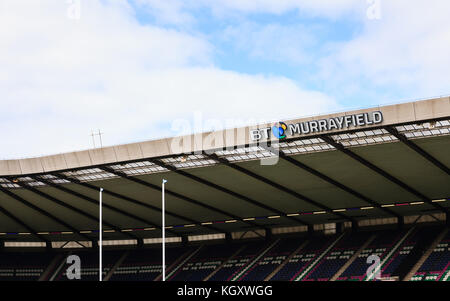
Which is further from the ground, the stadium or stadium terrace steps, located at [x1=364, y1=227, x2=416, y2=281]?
the stadium

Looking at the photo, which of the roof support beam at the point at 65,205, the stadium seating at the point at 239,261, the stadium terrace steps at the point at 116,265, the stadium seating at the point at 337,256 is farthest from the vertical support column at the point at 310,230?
the stadium terrace steps at the point at 116,265

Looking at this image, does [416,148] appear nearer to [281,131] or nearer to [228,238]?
[281,131]

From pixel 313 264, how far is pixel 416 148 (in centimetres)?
2316

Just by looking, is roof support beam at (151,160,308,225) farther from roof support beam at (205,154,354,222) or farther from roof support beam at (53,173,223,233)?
roof support beam at (53,173,223,233)

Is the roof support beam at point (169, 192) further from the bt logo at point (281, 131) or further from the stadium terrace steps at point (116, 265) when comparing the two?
the stadium terrace steps at point (116, 265)

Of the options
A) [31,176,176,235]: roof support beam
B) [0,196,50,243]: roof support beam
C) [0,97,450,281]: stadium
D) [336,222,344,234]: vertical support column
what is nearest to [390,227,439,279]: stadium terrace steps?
[0,97,450,281]: stadium

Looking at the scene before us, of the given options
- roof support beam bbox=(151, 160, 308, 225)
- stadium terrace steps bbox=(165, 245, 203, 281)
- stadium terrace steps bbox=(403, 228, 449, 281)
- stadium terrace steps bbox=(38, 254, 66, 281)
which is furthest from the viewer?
stadium terrace steps bbox=(38, 254, 66, 281)

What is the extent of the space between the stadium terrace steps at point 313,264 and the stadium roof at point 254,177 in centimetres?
245

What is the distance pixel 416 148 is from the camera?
35844 mm

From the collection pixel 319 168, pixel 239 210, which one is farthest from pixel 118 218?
pixel 319 168

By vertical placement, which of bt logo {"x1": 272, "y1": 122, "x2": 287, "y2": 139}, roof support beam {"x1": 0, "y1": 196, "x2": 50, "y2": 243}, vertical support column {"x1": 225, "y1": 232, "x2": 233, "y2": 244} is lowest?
vertical support column {"x1": 225, "y1": 232, "x2": 233, "y2": 244}

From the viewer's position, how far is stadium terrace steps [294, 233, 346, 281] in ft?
180

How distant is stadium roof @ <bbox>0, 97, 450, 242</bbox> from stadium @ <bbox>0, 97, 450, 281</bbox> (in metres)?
0.09

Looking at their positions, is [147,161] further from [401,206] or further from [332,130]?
[401,206]
